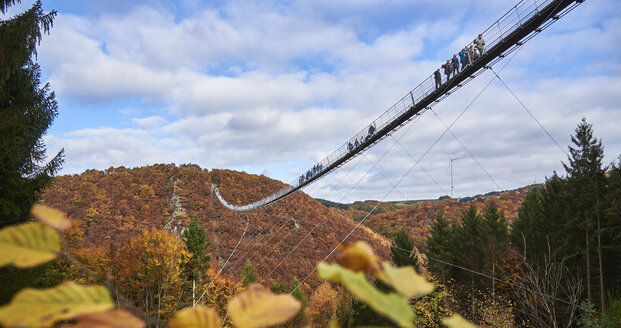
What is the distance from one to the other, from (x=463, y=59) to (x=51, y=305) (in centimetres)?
1489

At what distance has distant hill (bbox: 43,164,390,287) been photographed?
4684 cm

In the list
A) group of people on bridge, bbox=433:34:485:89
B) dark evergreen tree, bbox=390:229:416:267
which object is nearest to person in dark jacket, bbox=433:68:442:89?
group of people on bridge, bbox=433:34:485:89

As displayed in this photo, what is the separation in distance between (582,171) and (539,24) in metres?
15.7

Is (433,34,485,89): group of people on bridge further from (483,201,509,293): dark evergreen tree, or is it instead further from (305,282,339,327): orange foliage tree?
(305,282,339,327): orange foliage tree

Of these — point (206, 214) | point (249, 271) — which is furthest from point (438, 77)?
point (206, 214)

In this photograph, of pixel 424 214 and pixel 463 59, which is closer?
pixel 463 59

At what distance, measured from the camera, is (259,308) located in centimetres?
49

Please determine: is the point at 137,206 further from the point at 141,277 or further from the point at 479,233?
the point at 479,233

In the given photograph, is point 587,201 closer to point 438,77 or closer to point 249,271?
point 438,77

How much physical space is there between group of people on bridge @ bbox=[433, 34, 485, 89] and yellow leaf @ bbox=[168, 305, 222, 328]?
14.0 m

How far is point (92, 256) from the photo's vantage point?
20.3m

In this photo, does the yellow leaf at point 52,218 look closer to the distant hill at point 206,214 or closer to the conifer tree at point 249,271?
the conifer tree at point 249,271

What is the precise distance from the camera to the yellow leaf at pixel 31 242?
1.48 ft

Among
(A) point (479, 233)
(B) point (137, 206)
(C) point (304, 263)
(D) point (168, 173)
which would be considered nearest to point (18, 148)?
(A) point (479, 233)
